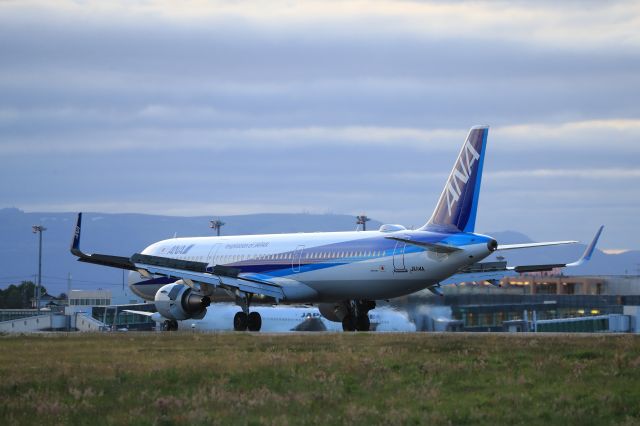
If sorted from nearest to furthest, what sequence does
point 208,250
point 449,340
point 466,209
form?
point 449,340, point 466,209, point 208,250

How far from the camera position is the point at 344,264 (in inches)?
2063

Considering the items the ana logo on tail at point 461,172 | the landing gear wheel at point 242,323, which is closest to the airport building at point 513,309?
the landing gear wheel at point 242,323

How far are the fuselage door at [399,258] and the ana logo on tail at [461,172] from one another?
2.59 metres

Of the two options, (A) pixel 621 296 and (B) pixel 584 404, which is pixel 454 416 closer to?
(B) pixel 584 404

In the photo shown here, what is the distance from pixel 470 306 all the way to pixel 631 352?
122 feet

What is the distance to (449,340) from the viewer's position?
123 feet

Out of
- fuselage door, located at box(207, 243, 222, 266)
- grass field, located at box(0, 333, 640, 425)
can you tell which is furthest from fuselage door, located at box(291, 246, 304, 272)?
grass field, located at box(0, 333, 640, 425)

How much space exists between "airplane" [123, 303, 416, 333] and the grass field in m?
25.8

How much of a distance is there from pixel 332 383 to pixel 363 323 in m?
28.7

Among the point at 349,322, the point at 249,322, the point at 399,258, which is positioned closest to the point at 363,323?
the point at 349,322

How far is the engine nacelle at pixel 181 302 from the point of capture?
176ft

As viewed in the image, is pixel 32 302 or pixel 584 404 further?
pixel 32 302

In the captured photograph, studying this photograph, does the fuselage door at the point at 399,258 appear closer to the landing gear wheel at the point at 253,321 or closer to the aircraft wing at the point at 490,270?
the aircraft wing at the point at 490,270

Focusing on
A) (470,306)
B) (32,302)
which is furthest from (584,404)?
(32,302)
